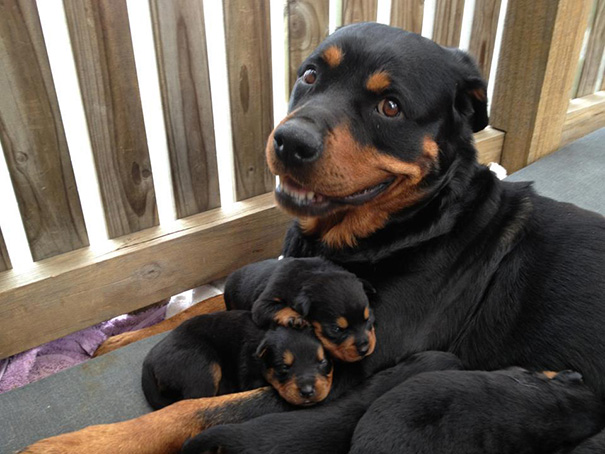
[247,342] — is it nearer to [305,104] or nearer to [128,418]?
[128,418]

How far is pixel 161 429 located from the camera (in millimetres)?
1802

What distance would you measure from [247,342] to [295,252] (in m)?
0.45

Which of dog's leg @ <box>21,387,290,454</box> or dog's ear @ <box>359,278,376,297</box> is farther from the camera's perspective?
dog's ear @ <box>359,278,376,297</box>

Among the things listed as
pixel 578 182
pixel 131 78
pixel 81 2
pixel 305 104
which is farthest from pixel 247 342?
pixel 578 182

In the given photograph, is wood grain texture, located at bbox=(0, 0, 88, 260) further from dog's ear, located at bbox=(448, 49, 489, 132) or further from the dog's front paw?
dog's ear, located at bbox=(448, 49, 489, 132)

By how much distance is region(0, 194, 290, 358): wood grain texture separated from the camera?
2.38 metres

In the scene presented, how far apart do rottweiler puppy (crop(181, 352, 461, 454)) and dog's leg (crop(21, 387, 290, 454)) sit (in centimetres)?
15

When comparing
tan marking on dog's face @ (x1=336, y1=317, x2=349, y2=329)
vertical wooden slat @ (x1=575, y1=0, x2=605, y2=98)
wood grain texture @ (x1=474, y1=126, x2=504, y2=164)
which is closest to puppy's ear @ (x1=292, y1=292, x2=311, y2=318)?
tan marking on dog's face @ (x1=336, y1=317, x2=349, y2=329)

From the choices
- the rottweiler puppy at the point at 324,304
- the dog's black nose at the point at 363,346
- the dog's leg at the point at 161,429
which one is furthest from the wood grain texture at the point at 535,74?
the dog's leg at the point at 161,429

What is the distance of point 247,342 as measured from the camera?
204cm

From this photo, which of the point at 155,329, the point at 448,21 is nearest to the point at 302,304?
the point at 155,329

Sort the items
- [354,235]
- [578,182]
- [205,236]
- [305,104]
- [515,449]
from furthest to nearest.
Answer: [578,182]
[205,236]
[354,235]
[305,104]
[515,449]

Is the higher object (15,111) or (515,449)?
(15,111)

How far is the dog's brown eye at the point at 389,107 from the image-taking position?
6.25ft
